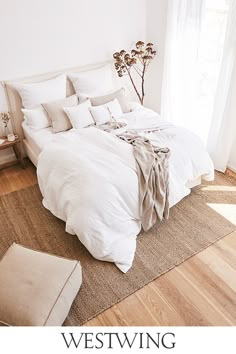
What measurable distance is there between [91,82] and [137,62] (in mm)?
922

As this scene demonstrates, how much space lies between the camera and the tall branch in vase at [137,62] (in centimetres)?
365

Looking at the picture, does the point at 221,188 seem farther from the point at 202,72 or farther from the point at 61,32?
the point at 61,32

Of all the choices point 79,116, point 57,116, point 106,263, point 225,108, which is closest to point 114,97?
point 79,116

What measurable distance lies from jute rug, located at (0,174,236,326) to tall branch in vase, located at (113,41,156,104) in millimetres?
1839

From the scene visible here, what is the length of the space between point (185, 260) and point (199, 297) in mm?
316

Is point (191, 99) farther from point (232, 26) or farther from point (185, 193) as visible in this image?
point (185, 193)

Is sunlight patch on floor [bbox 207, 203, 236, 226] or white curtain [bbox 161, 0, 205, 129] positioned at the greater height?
white curtain [bbox 161, 0, 205, 129]

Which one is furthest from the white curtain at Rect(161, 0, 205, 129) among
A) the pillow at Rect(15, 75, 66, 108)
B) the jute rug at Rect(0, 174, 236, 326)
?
the pillow at Rect(15, 75, 66, 108)

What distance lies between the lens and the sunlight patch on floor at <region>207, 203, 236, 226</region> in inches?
103

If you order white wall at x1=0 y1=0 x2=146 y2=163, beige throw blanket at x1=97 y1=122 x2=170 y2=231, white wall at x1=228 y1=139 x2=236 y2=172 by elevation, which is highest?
white wall at x1=0 y1=0 x2=146 y2=163

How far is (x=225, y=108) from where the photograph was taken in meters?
3.00

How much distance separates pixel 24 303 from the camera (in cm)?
164
